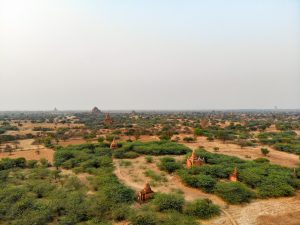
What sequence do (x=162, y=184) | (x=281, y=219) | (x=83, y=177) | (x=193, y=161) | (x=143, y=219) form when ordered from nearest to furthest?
(x=143, y=219), (x=281, y=219), (x=162, y=184), (x=83, y=177), (x=193, y=161)

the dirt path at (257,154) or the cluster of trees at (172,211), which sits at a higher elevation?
the cluster of trees at (172,211)

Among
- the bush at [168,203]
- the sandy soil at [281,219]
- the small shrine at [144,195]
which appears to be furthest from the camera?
the small shrine at [144,195]

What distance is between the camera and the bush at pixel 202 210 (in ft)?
45.9

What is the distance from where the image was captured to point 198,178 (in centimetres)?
1861

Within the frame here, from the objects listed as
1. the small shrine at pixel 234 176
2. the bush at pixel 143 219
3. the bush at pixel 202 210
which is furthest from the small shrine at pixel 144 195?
the small shrine at pixel 234 176

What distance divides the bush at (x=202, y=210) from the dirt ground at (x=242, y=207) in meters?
0.37

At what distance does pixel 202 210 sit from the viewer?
1408cm

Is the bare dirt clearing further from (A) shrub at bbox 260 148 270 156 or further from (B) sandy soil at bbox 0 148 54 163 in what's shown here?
(B) sandy soil at bbox 0 148 54 163

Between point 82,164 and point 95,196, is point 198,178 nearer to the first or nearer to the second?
point 95,196

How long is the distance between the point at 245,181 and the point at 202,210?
6.62 m

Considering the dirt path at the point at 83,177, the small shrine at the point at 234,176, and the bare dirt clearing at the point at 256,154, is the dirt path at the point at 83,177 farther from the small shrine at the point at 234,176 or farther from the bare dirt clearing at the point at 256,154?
the bare dirt clearing at the point at 256,154

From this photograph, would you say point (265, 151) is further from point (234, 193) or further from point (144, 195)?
point (144, 195)

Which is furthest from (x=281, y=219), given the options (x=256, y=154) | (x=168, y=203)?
(x=256, y=154)

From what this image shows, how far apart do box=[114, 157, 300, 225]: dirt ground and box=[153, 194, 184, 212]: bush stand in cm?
169
